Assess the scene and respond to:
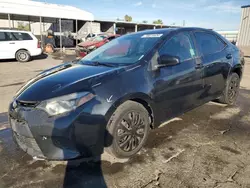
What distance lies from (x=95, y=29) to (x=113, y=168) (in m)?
27.7

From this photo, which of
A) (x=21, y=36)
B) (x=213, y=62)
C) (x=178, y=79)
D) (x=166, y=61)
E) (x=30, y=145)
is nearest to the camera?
(x=30, y=145)

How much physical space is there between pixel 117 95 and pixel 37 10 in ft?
59.3

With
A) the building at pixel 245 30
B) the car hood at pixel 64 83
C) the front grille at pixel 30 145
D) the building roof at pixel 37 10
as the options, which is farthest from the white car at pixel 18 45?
the building at pixel 245 30

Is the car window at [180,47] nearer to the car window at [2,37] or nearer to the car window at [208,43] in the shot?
the car window at [208,43]

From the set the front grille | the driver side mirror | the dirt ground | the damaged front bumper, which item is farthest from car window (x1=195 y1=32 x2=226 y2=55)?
the front grille

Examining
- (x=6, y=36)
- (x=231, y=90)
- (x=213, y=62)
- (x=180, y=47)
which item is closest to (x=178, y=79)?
(x=180, y=47)

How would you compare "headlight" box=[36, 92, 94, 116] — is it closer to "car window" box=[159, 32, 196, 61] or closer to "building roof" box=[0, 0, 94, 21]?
"car window" box=[159, 32, 196, 61]

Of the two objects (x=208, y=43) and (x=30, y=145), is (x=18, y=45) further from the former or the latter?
(x=30, y=145)

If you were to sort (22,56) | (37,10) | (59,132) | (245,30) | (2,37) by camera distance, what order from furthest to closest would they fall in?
(37,10) < (245,30) < (22,56) < (2,37) < (59,132)

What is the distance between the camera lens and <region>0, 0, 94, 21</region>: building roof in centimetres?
1661

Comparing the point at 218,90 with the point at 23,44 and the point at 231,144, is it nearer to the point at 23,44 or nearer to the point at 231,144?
the point at 231,144

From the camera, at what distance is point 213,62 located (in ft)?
12.6

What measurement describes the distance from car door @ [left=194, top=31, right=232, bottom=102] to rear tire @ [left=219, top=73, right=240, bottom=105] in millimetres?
227

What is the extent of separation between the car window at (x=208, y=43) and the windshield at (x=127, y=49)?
2.90ft
